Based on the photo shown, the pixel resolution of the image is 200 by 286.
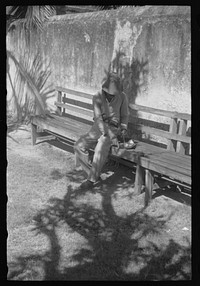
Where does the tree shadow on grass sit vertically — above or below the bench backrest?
below

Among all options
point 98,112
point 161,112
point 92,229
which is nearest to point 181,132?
point 161,112

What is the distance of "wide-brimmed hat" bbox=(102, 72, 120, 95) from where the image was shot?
206 inches

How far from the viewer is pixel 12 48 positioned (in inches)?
400

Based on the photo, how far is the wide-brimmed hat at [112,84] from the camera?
17.2 feet

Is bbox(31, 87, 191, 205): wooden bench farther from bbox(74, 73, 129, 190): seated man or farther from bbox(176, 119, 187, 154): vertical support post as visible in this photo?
bbox(74, 73, 129, 190): seated man

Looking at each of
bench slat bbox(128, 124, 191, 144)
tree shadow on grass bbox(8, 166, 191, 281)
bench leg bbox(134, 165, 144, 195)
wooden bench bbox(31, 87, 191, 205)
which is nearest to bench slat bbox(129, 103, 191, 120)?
wooden bench bbox(31, 87, 191, 205)

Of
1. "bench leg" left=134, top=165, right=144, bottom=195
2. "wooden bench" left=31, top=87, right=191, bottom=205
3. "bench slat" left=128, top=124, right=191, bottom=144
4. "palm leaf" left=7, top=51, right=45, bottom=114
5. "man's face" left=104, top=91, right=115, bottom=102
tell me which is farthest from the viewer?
"palm leaf" left=7, top=51, right=45, bottom=114

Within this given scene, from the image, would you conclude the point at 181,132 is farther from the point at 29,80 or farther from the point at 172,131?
the point at 29,80

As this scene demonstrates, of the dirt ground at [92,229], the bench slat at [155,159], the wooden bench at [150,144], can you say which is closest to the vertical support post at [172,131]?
the wooden bench at [150,144]

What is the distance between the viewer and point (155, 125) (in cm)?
610

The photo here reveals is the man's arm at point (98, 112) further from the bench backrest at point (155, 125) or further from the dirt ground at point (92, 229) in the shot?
the dirt ground at point (92, 229)

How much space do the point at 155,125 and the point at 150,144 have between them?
351 millimetres

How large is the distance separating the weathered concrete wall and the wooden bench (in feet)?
0.93

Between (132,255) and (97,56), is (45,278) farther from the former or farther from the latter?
(97,56)
